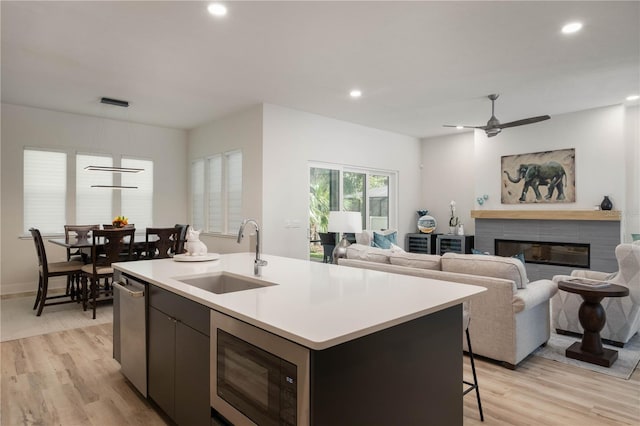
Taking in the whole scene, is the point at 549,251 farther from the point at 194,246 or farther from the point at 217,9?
the point at 217,9

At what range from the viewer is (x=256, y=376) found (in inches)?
54.6

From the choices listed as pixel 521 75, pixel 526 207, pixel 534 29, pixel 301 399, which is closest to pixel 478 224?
pixel 526 207

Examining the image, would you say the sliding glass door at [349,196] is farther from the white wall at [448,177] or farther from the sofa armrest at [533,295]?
the sofa armrest at [533,295]

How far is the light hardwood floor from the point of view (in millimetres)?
2277

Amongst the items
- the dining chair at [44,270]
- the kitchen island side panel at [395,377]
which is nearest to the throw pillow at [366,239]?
the kitchen island side panel at [395,377]

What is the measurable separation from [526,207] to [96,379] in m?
6.40

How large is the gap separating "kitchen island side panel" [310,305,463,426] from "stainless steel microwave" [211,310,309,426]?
0.21 feet

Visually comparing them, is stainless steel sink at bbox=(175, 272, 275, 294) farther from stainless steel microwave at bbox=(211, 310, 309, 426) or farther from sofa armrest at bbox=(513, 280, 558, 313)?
sofa armrest at bbox=(513, 280, 558, 313)

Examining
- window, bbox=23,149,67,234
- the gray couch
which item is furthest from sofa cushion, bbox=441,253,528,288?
window, bbox=23,149,67,234

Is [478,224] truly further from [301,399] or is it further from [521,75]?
[301,399]

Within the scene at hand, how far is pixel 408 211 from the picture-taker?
7.69m

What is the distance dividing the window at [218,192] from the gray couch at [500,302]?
3.41 metres

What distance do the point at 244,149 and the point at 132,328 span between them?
3560 millimetres

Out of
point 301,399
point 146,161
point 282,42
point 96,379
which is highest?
point 282,42
